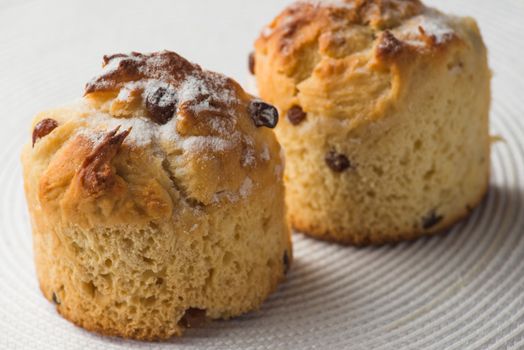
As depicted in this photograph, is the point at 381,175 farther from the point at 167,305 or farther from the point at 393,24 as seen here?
the point at 167,305

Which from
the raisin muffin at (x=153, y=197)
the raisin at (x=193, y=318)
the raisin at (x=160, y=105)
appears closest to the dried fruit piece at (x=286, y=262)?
the raisin muffin at (x=153, y=197)

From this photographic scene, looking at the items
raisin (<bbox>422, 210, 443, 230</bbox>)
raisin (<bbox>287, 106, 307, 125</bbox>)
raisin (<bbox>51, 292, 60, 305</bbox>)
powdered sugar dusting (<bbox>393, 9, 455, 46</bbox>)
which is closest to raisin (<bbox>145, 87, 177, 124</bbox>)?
raisin (<bbox>287, 106, 307, 125</bbox>)

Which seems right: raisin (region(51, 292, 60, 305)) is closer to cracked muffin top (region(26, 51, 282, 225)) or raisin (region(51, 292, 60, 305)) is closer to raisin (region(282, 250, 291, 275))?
cracked muffin top (region(26, 51, 282, 225))

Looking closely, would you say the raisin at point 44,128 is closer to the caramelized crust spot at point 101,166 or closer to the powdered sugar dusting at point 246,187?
the caramelized crust spot at point 101,166

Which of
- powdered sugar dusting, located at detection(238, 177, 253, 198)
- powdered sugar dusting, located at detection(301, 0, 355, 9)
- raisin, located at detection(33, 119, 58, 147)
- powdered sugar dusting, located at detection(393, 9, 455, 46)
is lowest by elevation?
powdered sugar dusting, located at detection(238, 177, 253, 198)

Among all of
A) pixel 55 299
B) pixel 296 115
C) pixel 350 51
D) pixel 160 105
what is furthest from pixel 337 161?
pixel 55 299

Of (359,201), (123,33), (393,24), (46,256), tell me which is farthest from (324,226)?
(123,33)
